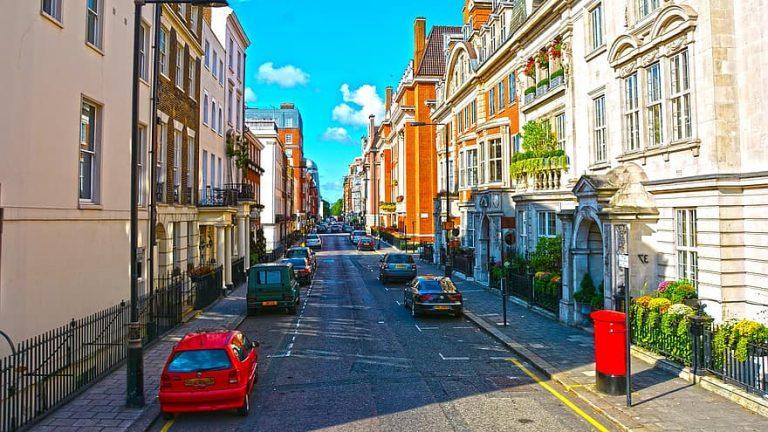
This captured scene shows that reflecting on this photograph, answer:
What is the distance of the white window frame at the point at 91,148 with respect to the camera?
13516 millimetres

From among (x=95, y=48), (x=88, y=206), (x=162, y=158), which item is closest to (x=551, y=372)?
(x=88, y=206)

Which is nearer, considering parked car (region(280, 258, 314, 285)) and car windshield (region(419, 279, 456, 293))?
car windshield (region(419, 279, 456, 293))

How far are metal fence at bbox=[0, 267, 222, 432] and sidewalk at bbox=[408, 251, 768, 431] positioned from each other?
9592 mm

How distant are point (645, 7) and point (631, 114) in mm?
3005

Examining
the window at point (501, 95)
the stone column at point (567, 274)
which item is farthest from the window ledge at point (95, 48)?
the window at point (501, 95)

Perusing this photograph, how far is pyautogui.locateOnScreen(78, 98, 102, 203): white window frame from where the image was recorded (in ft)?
44.3

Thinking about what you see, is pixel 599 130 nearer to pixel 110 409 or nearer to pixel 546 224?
pixel 546 224

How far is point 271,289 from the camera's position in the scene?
2108cm

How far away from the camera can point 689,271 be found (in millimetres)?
14258

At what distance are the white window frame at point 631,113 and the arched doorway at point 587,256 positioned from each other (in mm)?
2753

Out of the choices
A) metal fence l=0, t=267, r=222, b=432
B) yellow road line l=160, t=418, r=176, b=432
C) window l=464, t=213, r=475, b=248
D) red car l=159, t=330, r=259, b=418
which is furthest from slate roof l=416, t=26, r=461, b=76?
yellow road line l=160, t=418, r=176, b=432

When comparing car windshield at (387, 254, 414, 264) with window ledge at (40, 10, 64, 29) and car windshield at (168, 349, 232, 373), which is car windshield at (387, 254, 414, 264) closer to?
window ledge at (40, 10, 64, 29)

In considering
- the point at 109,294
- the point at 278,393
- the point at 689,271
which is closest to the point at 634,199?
the point at 689,271

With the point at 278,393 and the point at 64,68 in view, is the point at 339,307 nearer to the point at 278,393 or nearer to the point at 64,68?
the point at 278,393
